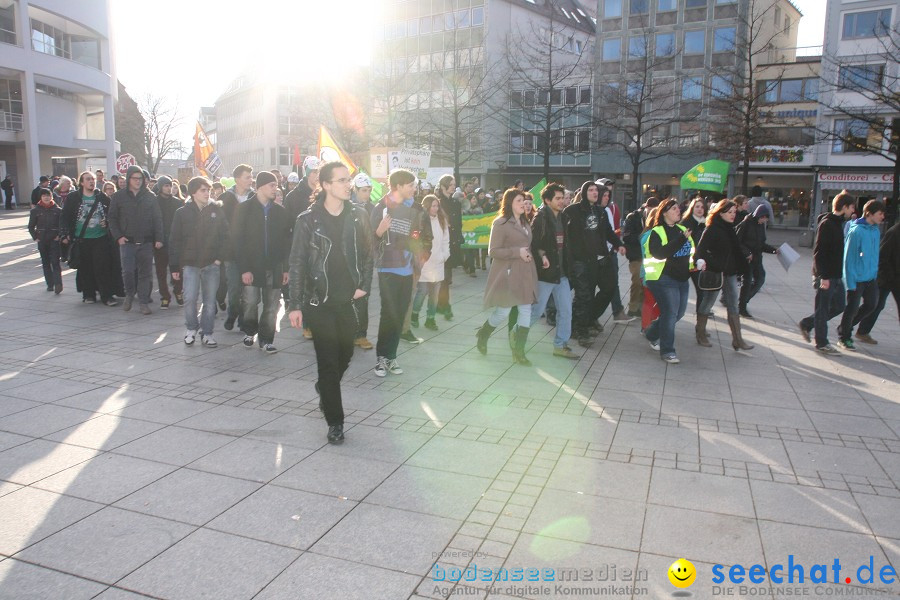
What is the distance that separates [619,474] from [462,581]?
162cm

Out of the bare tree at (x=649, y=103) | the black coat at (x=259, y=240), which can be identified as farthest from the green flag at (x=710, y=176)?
the bare tree at (x=649, y=103)

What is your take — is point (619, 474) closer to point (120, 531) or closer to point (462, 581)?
point (462, 581)

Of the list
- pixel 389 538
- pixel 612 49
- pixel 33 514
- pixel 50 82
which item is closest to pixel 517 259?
pixel 389 538

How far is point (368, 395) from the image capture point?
6.31 meters

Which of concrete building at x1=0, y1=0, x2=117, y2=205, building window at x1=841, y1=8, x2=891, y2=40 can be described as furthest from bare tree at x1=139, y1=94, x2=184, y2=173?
building window at x1=841, y1=8, x2=891, y2=40

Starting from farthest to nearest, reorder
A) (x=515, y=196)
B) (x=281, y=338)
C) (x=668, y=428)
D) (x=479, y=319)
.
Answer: (x=479, y=319)
(x=281, y=338)
(x=515, y=196)
(x=668, y=428)

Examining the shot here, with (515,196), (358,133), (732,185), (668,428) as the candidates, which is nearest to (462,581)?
(668,428)

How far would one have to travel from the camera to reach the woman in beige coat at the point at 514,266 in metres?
7.38

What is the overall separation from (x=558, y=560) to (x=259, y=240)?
205 inches

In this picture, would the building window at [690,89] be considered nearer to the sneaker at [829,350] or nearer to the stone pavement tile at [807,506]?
the sneaker at [829,350]

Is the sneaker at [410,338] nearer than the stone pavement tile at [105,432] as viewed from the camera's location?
No

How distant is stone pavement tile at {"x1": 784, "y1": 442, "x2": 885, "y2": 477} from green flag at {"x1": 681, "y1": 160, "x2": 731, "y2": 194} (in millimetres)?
9370

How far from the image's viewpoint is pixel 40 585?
324cm

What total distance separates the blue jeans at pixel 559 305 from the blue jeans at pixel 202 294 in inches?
145
